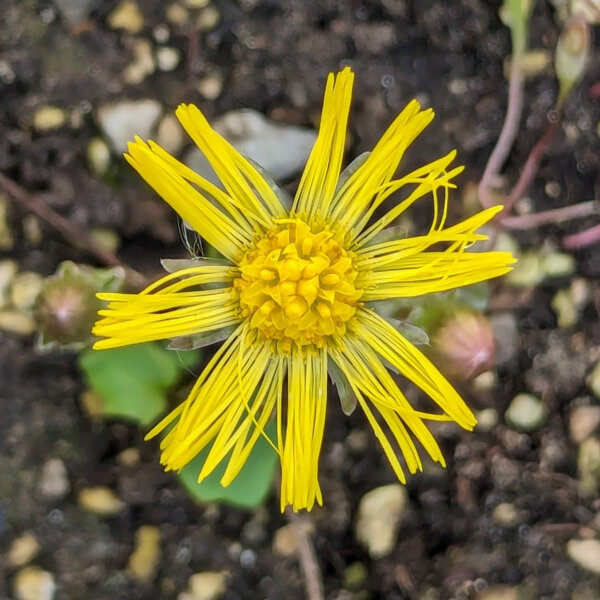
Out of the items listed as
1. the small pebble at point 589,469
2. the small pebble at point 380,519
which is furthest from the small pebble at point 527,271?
the small pebble at point 380,519

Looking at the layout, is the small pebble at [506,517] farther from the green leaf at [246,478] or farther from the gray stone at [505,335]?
the green leaf at [246,478]

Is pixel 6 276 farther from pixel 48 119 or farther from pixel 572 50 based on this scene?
pixel 572 50

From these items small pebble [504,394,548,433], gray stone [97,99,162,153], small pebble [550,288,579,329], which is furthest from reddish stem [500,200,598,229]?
gray stone [97,99,162,153]

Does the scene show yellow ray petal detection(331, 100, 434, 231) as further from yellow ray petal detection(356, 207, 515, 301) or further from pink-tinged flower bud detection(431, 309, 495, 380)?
pink-tinged flower bud detection(431, 309, 495, 380)

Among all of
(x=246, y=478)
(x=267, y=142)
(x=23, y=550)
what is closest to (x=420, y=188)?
(x=267, y=142)

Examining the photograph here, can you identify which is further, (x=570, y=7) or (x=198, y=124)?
(x=570, y=7)

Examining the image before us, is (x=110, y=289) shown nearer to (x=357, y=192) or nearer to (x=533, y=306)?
(x=357, y=192)

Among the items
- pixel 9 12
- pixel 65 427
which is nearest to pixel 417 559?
pixel 65 427
